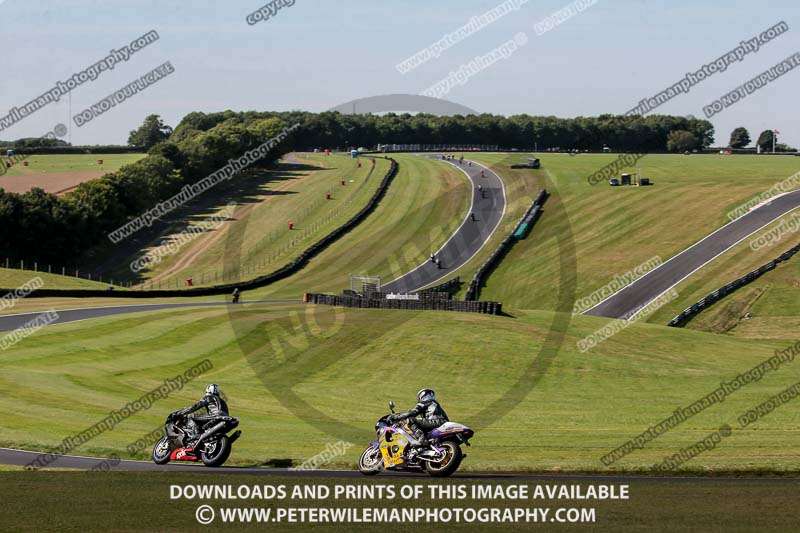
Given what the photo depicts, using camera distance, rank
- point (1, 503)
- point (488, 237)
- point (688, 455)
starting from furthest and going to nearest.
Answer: point (488, 237), point (688, 455), point (1, 503)

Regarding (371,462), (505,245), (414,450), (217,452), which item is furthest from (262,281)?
(414,450)

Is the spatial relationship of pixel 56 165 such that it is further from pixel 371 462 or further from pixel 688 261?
pixel 371 462

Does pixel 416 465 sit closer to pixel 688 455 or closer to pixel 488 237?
pixel 688 455

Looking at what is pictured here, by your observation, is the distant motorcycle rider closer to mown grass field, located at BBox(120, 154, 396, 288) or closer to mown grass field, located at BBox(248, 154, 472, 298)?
mown grass field, located at BBox(248, 154, 472, 298)

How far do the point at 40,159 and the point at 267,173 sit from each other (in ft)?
161

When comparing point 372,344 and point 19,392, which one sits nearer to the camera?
point 19,392

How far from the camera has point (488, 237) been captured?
366 ft

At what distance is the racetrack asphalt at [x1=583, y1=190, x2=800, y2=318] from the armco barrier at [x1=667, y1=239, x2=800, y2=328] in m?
2.96

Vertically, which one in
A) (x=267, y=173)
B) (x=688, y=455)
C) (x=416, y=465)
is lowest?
(x=688, y=455)

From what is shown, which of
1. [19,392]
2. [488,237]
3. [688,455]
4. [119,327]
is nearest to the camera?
[688,455]

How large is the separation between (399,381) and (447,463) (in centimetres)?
2353

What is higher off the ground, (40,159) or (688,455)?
(40,159)

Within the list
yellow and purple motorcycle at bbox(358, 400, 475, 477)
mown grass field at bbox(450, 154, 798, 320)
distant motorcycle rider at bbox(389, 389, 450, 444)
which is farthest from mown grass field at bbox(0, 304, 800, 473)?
mown grass field at bbox(450, 154, 798, 320)

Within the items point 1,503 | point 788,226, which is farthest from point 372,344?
point 788,226
